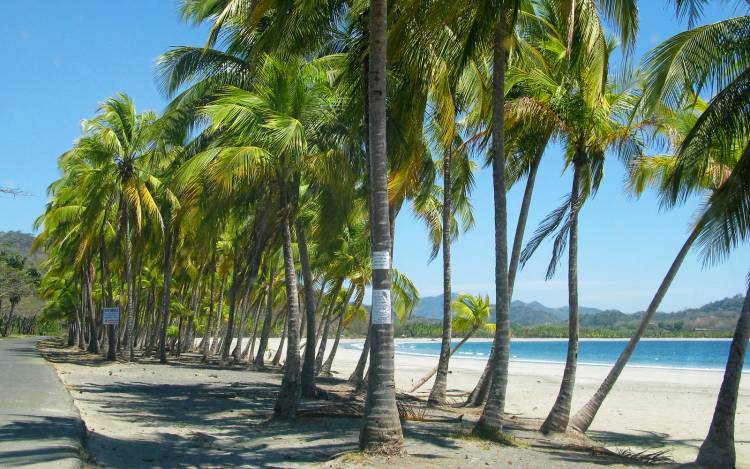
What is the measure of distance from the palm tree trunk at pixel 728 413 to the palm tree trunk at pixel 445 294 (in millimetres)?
8561

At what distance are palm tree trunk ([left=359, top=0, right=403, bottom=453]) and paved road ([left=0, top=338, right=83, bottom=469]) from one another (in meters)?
3.51

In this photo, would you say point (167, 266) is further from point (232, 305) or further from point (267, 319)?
point (267, 319)

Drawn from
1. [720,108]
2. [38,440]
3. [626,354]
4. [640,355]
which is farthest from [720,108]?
[640,355]

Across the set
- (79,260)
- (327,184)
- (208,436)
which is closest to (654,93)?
(327,184)

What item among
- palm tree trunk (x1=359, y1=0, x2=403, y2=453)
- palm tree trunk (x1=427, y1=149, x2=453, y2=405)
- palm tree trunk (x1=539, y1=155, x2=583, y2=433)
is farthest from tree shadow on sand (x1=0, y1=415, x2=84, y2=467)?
palm tree trunk (x1=427, y1=149, x2=453, y2=405)

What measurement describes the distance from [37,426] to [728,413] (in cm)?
925

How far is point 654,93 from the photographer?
34.0ft

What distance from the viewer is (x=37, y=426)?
941 centimetres

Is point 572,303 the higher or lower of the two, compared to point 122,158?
lower

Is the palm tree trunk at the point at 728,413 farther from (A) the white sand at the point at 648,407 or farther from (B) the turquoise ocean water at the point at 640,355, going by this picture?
(B) the turquoise ocean water at the point at 640,355

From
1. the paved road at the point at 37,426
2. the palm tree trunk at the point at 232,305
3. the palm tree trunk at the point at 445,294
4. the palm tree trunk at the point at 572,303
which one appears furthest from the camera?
the palm tree trunk at the point at 232,305

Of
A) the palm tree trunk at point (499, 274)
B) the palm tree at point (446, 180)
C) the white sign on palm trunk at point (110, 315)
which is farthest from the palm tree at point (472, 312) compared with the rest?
the palm tree trunk at point (499, 274)

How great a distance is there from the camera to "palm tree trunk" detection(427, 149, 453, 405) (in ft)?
57.3

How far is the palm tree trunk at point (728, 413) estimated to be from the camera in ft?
30.2
